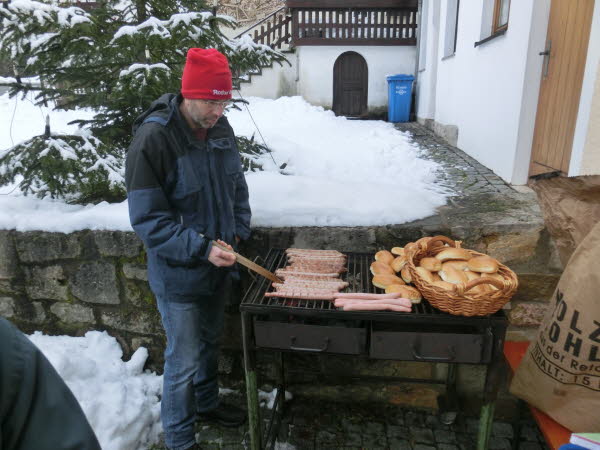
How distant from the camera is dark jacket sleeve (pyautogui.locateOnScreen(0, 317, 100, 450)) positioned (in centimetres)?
76

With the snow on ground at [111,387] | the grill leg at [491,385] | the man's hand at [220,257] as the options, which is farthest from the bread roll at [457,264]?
the snow on ground at [111,387]

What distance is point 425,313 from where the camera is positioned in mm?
2037

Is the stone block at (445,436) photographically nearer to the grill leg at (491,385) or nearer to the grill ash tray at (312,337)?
the grill leg at (491,385)

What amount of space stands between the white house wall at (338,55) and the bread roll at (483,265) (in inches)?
440

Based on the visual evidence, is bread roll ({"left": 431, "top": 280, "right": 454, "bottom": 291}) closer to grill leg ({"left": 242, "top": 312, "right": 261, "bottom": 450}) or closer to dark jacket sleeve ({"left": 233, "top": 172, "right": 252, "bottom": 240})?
grill leg ({"left": 242, "top": 312, "right": 261, "bottom": 450})

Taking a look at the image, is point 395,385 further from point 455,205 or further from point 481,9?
point 481,9

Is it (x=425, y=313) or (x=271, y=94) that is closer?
(x=425, y=313)

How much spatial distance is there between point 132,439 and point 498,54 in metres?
4.96

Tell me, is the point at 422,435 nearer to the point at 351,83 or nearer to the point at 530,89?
the point at 530,89

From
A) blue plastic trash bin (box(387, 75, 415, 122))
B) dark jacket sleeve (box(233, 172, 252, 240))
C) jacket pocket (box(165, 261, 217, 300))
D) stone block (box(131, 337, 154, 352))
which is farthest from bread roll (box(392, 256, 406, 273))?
blue plastic trash bin (box(387, 75, 415, 122))

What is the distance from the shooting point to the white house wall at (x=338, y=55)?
12.4 metres

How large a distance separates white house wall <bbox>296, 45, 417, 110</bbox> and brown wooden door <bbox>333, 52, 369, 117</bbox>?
6.6 inches

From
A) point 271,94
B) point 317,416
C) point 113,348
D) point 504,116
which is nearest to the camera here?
point 317,416

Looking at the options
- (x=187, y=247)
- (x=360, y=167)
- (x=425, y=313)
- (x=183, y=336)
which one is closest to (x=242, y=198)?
(x=187, y=247)
